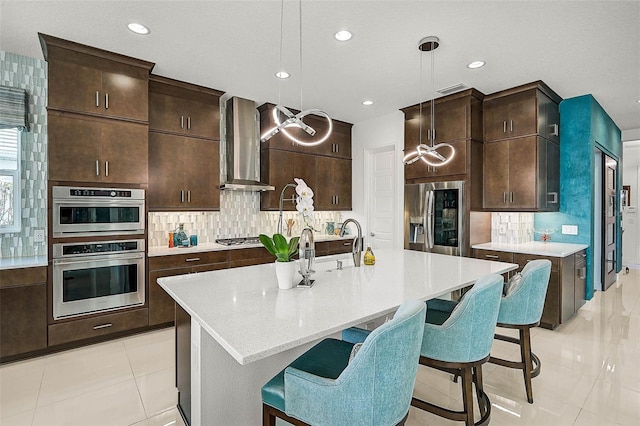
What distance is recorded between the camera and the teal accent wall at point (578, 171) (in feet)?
14.4

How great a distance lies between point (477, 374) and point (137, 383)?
8.15 ft

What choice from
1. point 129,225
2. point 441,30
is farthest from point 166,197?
point 441,30

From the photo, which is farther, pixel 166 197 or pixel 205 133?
pixel 205 133

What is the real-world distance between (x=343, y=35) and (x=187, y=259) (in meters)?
2.84

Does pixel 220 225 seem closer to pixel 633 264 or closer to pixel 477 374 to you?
pixel 477 374

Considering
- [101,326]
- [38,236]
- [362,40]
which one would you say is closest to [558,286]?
[362,40]

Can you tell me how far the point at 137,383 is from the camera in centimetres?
262

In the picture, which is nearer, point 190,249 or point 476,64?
point 476,64

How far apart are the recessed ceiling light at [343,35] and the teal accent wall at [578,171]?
137 inches

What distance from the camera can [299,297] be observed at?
1807mm

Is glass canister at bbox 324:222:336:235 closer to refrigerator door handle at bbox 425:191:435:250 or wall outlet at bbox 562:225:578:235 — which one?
refrigerator door handle at bbox 425:191:435:250

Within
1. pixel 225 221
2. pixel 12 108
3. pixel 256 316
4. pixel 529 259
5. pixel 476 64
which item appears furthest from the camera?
pixel 225 221

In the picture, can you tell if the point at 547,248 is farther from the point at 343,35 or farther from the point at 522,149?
the point at 343,35

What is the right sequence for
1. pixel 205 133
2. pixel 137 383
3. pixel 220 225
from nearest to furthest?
pixel 137 383
pixel 205 133
pixel 220 225
